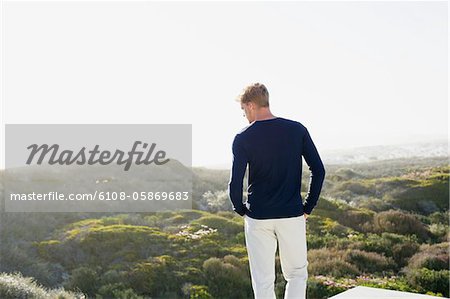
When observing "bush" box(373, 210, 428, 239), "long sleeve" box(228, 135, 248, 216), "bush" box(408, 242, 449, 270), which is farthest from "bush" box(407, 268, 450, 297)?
"long sleeve" box(228, 135, 248, 216)

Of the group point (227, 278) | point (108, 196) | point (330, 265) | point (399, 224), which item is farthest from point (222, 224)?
point (399, 224)

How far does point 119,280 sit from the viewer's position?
7.86 meters

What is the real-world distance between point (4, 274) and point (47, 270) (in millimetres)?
668

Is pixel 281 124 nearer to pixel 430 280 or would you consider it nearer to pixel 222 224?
pixel 430 280

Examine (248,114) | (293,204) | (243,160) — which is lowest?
(293,204)

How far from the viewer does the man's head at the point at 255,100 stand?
2.99m

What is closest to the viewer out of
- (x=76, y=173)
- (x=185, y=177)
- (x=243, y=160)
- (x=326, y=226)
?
(x=243, y=160)

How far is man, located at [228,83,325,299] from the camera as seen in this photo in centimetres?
296

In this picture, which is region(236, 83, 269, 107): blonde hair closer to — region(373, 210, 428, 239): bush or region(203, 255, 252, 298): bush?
region(203, 255, 252, 298): bush

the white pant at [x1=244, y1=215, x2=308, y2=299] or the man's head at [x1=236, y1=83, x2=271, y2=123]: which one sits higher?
the man's head at [x1=236, y1=83, x2=271, y2=123]

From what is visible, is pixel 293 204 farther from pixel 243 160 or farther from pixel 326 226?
pixel 326 226

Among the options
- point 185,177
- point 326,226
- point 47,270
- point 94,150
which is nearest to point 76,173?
point 94,150

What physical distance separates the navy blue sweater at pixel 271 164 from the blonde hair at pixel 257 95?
0.12 metres

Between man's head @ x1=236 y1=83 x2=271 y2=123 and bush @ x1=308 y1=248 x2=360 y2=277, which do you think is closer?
man's head @ x1=236 y1=83 x2=271 y2=123
